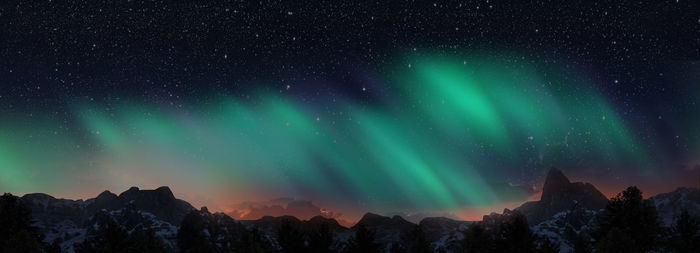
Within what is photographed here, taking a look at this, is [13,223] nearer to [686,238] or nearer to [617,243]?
[617,243]

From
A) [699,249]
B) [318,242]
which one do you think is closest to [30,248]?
[318,242]

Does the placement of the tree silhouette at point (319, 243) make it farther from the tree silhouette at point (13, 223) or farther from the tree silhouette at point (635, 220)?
the tree silhouette at point (635, 220)

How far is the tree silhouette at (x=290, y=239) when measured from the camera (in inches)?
2306

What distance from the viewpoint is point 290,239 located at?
5972 cm

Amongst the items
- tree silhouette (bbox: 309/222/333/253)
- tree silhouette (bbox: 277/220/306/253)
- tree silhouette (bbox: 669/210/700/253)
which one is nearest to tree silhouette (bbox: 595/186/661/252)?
tree silhouette (bbox: 669/210/700/253)

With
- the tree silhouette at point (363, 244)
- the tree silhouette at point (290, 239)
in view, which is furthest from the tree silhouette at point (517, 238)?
the tree silhouette at point (290, 239)

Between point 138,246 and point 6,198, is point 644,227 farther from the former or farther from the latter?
point 6,198

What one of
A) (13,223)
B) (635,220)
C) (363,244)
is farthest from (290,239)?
(635,220)

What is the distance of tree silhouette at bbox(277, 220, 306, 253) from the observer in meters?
58.6

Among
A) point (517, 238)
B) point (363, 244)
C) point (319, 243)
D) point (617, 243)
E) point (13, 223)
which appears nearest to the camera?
point (617, 243)

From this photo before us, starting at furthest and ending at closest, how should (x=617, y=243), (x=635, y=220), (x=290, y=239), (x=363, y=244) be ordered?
(x=290, y=239), (x=363, y=244), (x=635, y=220), (x=617, y=243)

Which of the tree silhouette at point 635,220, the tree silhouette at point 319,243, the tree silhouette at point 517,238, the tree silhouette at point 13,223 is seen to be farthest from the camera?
the tree silhouette at point 319,243

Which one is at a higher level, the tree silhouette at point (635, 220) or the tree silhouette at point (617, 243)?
the tree silhouette at point (635, 220)

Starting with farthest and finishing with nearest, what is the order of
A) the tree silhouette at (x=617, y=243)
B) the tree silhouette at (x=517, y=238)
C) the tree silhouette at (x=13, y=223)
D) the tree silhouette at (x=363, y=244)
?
the tree silhouette at (x=363, y=244)
the tree silhouette at (x=517, y=238)
the tree silhouette at (x=13, y=223)
the tree silhouette at (x=617, y=243)
